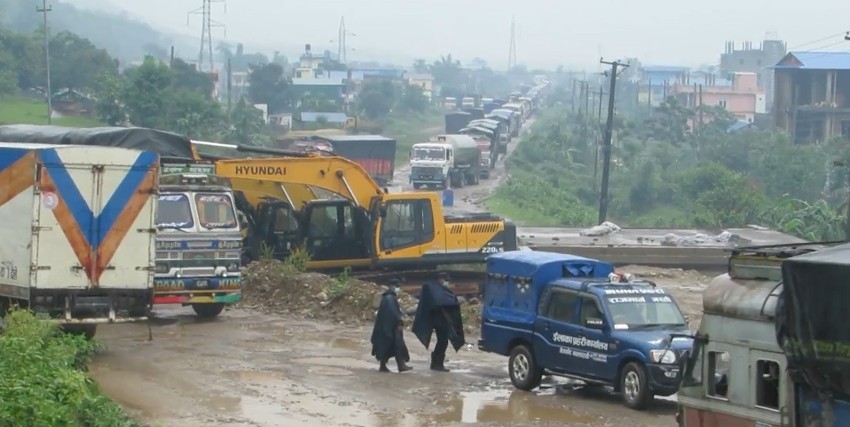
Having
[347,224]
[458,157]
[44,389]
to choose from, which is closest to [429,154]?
[458,157]

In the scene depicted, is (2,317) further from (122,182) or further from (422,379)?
(422,379)

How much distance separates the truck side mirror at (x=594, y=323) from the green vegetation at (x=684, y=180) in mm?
38801

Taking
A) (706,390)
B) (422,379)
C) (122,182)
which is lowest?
(422,379)

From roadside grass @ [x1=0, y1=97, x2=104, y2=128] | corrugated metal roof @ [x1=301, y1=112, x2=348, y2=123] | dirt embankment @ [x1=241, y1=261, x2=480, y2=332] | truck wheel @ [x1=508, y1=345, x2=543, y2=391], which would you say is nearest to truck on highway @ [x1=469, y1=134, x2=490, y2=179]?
corrugated metal roof @ [x1=301, y1=112, x2=348, y2=123]

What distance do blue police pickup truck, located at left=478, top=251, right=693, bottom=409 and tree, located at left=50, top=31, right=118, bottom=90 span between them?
2851 inches

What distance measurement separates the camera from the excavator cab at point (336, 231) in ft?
85.3

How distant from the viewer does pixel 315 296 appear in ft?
75.8

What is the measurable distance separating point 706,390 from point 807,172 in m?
60.5

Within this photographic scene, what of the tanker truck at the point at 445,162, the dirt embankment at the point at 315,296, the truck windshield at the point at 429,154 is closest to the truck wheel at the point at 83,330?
→ the dirt embankment at the point at 315,296

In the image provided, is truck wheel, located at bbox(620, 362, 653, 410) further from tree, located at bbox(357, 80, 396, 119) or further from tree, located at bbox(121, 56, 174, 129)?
tree, located at bbox(357, 80, 396, 119)

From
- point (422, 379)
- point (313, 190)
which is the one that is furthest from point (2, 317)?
point (313, 190)

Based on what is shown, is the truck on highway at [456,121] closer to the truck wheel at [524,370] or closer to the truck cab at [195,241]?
the truck cab at [195,241]

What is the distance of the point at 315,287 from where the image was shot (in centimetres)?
2338

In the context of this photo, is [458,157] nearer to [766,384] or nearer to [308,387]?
[308,387]
